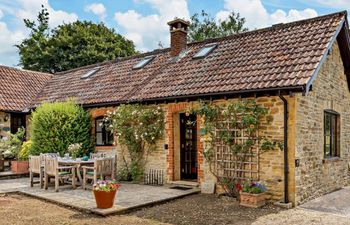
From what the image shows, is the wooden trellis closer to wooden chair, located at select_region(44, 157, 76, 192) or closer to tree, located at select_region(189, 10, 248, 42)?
wooden chair, located at select_region(44, 157, 76, 192)

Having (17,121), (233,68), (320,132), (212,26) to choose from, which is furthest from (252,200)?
(212,26)

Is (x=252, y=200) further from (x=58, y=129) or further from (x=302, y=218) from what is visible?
(x=58, y=129)

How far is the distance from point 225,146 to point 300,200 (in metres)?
2.34

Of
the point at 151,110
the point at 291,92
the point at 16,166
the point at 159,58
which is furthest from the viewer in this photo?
the point at 159,58

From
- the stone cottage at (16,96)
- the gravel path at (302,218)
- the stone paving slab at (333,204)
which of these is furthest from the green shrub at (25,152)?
the stone paving slab at (333,204)

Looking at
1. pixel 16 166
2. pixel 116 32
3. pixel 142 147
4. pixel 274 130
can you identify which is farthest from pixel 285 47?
pixel 116 32

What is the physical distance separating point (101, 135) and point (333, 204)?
894 centimetres

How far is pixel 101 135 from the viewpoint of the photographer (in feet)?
45.4

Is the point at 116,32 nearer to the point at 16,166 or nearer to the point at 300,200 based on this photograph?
the point at 16,166

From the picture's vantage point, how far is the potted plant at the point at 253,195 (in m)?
8.05

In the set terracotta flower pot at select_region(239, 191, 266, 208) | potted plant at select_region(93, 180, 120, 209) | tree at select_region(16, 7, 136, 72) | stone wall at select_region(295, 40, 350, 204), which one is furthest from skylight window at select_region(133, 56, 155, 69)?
tree at select_region(16, 7, 136, 72)

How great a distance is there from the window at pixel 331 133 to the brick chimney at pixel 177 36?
6.45 m

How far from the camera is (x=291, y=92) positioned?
808 centimetres

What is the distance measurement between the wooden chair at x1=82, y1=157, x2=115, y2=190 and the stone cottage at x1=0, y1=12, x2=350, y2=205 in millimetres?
1455
